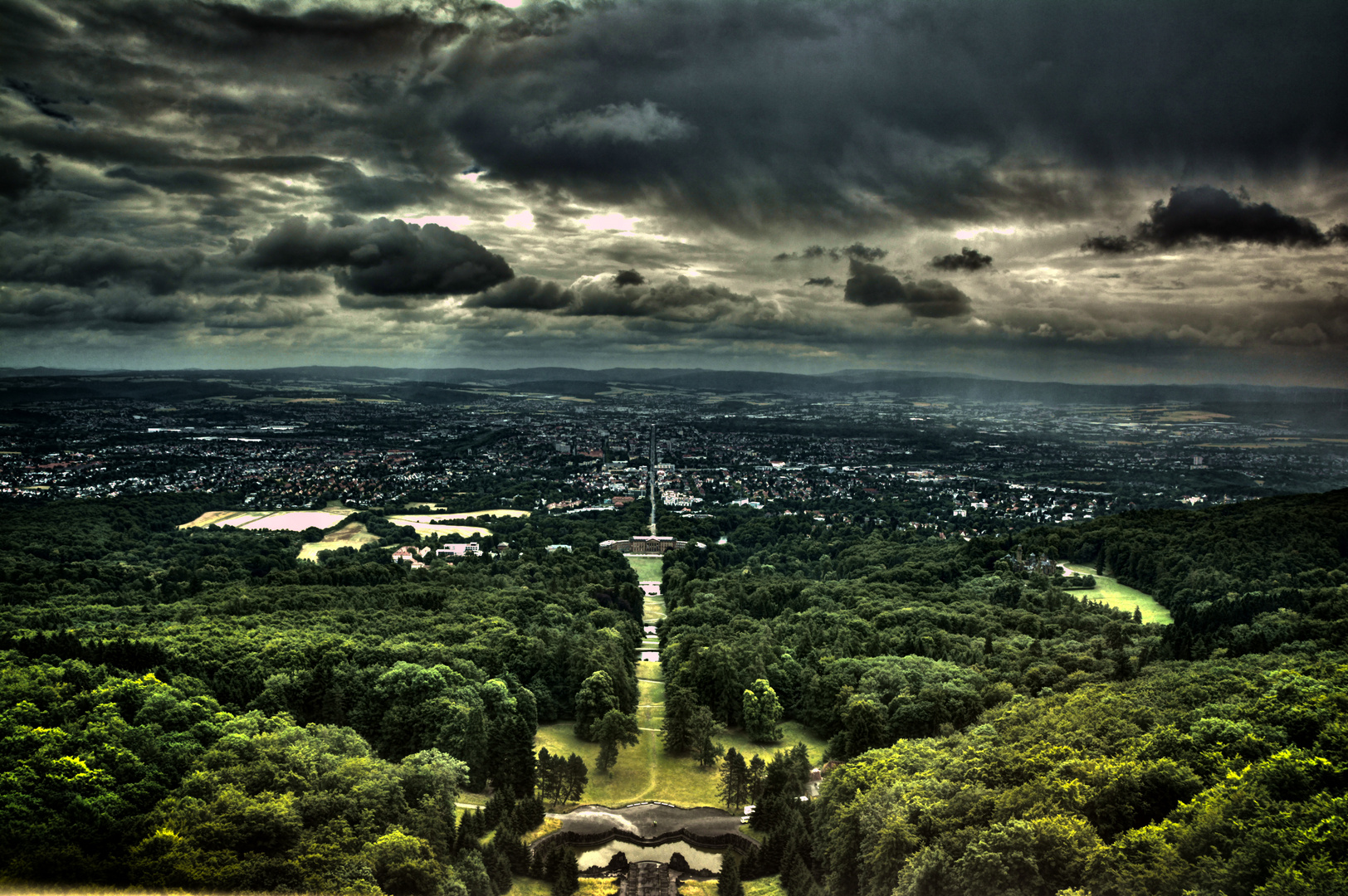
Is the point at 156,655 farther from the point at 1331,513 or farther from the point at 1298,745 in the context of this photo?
the point at 1331,513

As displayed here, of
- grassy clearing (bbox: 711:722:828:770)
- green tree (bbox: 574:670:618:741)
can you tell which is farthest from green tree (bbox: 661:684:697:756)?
green tree (bbox: 574:670:618:741)

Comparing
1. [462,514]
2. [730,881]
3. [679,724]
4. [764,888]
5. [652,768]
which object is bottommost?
[652,768]

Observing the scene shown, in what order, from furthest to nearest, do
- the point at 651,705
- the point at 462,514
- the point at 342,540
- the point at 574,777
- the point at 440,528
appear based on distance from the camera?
the point at 462,514
the point at 440,528
the point at 342,540
the point at 651,705
the point at 574,777

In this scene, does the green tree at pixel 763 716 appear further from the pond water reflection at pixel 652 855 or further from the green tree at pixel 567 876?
the green tree at pixel 567 876

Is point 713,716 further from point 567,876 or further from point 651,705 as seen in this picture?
point 567,876

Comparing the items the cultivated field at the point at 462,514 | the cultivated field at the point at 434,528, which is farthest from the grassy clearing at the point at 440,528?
the cultivated field at the point at 462,514

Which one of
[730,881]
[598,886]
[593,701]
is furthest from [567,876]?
[593,701]
